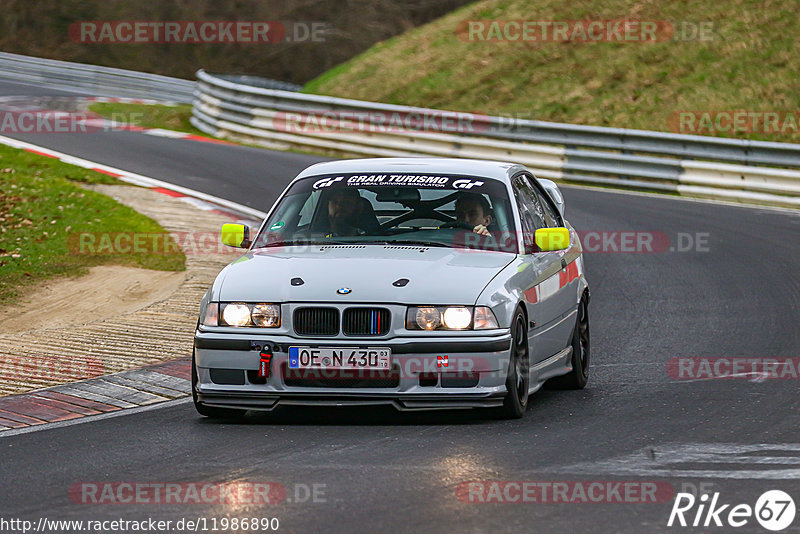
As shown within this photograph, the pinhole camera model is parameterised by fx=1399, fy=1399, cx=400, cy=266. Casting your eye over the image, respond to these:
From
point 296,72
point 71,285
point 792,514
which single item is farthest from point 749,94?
point 296,72

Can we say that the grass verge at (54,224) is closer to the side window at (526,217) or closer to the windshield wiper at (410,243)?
the windshield wiper at (410,243)

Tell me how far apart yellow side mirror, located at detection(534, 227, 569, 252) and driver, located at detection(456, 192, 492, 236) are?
328 millimetres

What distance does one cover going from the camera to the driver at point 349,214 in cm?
881

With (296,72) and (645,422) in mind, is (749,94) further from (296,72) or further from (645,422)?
(296,72)

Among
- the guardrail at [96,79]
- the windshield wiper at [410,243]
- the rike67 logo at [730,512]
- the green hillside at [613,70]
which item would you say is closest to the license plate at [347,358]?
the windshield wiper at [410,243]

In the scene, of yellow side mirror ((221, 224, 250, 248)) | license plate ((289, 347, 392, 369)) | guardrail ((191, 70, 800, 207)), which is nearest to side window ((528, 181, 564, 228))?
yellow side mirror ((221, 224, 250, 248))

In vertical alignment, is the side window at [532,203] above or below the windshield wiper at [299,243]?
above

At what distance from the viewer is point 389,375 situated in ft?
25.0

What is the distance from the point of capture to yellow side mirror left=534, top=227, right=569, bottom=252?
8648 mm

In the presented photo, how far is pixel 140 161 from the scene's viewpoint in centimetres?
2242

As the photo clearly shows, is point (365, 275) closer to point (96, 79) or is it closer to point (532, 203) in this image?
point (532, 203)

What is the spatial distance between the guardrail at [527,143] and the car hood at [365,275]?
1409 centimetres

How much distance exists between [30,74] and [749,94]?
19747mm

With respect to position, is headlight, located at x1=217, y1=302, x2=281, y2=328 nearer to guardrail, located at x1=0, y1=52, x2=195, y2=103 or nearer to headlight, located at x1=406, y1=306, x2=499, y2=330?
headlight, located at x1=406, y1=306, x2=499, y2=330
